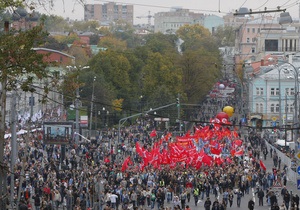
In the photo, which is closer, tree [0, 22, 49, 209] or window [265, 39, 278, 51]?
tree [0, 22, 49, 209]

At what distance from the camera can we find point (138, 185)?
42719mm

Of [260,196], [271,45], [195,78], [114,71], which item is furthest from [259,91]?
[260,196]

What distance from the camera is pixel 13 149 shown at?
3497cm

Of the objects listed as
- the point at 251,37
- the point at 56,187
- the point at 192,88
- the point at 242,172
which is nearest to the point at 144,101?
the point at 192,88

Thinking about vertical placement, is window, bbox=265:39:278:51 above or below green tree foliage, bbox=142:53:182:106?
above

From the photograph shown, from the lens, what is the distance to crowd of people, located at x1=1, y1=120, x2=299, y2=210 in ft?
122

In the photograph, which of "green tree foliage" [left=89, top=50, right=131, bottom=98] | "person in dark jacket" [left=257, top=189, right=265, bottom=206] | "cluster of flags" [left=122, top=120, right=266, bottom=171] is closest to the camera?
"person in dark jacket" [left=257, top=189, right=265, bottom=206]

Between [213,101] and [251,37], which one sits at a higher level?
[251,37]

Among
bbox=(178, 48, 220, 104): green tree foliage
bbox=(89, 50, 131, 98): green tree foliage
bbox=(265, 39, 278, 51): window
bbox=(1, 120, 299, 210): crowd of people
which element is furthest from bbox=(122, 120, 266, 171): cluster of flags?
bbox=(265, 39, 278, 51): window

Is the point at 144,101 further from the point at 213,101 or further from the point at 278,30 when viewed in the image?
the point at 278,30

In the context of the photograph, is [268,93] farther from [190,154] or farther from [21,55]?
[21,55]

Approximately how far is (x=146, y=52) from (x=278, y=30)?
32.4 meters

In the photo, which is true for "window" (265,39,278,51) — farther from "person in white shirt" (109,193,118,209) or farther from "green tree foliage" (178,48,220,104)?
"person in white shirt" (109,193,118,209)

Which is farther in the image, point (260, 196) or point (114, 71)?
point (114, 71)
